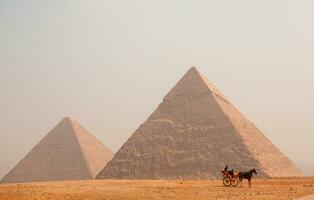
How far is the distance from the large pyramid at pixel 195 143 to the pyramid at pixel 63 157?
2107cm

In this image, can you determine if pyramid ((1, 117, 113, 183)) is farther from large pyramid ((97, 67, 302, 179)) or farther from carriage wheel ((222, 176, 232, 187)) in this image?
carriage wheel ((222, 176, 232, 187))

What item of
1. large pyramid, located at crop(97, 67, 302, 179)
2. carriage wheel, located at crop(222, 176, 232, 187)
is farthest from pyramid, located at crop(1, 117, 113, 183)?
carriage wheel, located at crop(222, 176, 232, 187)

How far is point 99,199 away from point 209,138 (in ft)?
154

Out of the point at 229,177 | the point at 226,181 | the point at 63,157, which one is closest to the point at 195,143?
the point at 63,157

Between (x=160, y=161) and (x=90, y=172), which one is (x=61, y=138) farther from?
(x=160, y=161)

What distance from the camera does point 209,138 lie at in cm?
6250

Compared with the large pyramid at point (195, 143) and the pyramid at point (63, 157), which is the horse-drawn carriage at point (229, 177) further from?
the pyramid at point (63, 157)

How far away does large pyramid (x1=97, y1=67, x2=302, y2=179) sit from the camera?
58.9 m

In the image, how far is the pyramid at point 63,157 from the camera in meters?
86.6

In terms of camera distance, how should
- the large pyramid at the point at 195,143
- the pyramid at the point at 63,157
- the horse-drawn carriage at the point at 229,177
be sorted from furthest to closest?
the pyramid at the point at 63,157, the large pyramid at the point at 195,143, the horse-drawn carriage at the point at 229,177

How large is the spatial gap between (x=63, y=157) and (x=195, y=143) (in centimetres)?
3465

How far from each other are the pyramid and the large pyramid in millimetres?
21075

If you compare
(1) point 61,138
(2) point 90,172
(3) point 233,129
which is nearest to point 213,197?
(3) point 233,129

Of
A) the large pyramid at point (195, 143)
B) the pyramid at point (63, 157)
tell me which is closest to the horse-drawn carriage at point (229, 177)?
the large pyramid at point (195, 143)
